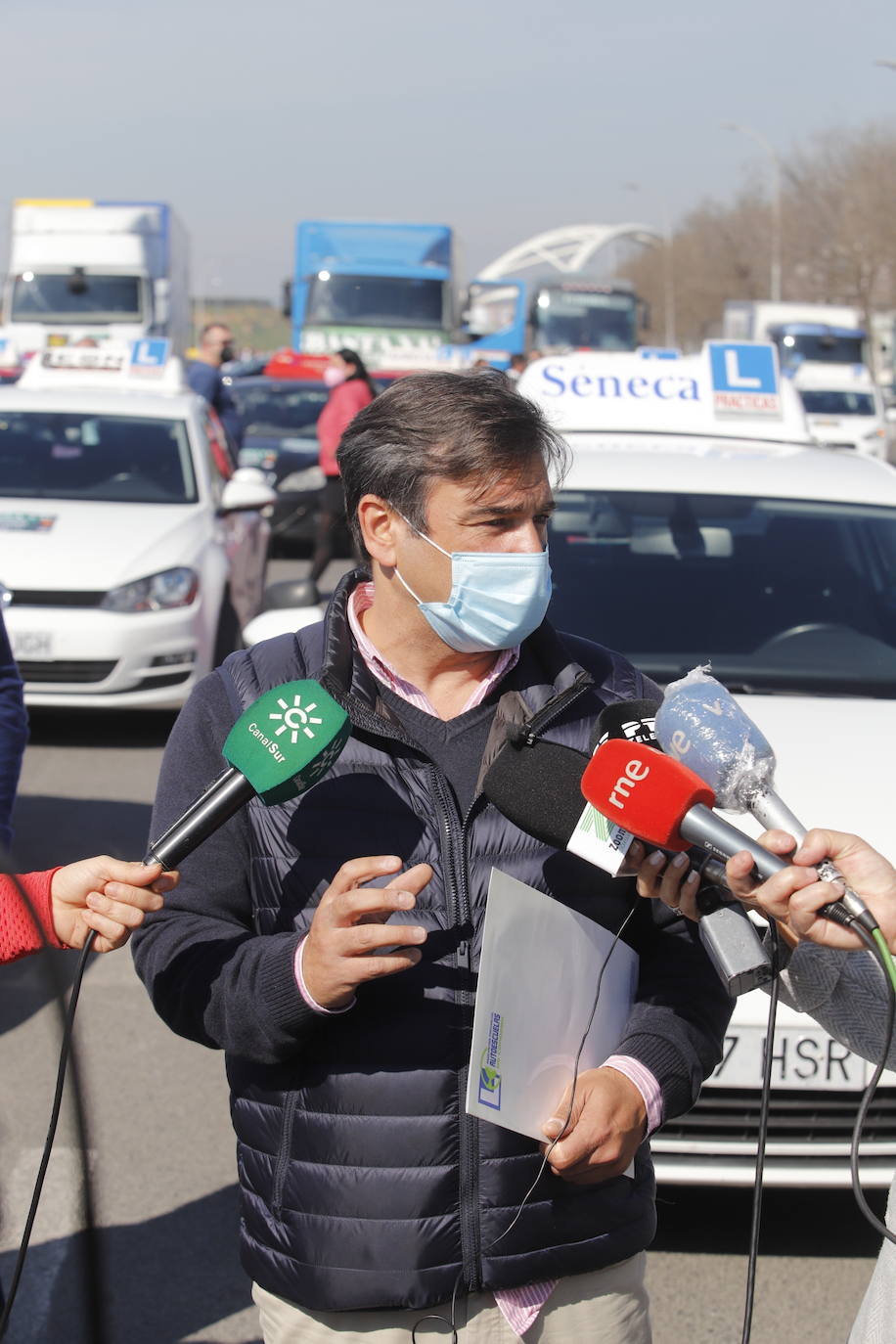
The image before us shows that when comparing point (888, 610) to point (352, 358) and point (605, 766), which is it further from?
point (352, 358)

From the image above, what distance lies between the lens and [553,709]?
2307 millimetres

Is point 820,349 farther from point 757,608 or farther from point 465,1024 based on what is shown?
point 465,1024

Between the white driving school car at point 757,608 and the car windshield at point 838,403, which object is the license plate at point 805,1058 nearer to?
the white driving school car at point 757,608

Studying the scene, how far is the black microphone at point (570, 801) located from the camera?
6.32ft

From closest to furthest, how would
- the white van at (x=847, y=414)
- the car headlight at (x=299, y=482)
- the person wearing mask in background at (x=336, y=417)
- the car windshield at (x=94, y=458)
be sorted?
the car windshield at (x=94, y=458), the person wearing mask in background at (x=336, y=417), the car headlight at (x=299, y=482), the white van at (x=847, y=414)

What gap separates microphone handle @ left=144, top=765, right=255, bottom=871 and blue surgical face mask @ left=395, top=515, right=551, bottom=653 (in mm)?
501

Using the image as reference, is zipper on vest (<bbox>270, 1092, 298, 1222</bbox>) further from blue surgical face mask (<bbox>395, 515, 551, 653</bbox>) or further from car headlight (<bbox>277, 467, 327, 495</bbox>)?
car headlight (<bbox>277, 467, 327, 495</bbox>)

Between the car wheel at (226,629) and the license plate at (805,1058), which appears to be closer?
the license plate at (805,1058)

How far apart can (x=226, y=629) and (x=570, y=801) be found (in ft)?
24.5

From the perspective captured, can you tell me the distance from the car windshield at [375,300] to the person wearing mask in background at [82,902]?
890 inches

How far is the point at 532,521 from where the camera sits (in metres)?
2.39

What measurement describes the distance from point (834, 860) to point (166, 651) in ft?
22.4

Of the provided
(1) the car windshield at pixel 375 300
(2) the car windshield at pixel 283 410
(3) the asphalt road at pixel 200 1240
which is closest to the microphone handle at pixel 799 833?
(3) the asphalt road at pixel 200 1240

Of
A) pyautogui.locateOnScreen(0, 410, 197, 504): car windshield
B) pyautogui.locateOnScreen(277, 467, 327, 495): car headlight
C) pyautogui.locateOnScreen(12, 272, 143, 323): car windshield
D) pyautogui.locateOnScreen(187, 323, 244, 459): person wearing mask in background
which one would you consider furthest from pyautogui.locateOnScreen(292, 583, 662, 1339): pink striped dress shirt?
pyautogui.locateOnScreen(12, 272, 143, 323): car windshield
